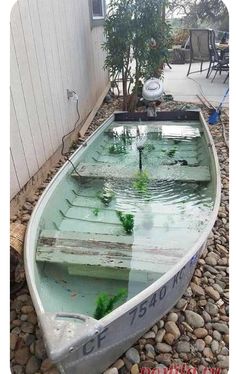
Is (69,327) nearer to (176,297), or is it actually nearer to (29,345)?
(29,345)

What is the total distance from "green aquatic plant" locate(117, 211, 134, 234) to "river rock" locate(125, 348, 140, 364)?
654 mm

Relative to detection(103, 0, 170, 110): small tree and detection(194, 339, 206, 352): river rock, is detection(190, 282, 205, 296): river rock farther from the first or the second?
detection(103, 0, 170, 110): small tree

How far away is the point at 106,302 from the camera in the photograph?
1400mm

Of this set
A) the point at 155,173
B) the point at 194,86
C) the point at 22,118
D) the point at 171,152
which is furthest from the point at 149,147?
the point at 194,86

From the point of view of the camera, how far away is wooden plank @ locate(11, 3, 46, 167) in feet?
6.68

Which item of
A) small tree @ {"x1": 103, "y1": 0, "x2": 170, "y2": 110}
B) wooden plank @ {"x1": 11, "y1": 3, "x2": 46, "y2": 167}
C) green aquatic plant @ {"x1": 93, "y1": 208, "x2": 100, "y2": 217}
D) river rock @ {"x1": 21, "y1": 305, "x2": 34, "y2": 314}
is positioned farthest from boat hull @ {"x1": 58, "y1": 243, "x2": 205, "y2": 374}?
small tree @ {"x1": 103, "y1": 0, "x2": 170, "y2": 110}

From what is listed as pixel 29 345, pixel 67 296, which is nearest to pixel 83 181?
pixel 67 296

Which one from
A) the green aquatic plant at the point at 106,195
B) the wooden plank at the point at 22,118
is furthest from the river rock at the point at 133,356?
the wooden plank at the point at 22,118

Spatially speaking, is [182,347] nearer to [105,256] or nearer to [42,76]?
[105,256]

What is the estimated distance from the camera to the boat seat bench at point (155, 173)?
91.0 inches

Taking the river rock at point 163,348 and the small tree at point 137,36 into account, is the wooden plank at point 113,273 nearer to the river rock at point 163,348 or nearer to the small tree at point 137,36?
the river rock at point 163,348

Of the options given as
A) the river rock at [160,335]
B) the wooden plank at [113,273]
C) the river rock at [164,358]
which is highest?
the wooden plank at [113,273]

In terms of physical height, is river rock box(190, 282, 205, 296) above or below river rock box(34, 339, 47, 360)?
below

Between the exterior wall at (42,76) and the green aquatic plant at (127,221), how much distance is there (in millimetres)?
682
